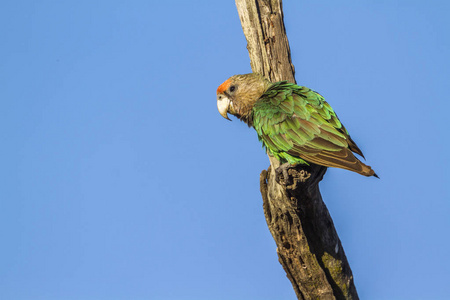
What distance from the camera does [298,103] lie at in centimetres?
565

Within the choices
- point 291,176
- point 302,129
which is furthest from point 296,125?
point 291,176

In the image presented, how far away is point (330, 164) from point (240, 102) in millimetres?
1878

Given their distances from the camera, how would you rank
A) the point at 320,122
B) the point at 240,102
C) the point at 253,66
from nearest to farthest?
the point at 320,122
the point at 240,102
the point at 253,66

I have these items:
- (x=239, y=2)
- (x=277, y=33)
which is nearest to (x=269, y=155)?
(x=277, y=33)

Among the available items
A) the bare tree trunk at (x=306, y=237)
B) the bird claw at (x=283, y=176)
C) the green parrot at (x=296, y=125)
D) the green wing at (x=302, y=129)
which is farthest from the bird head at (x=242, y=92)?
the bird claw at (x=283, y=176)

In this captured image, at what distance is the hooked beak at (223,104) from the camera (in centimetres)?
669

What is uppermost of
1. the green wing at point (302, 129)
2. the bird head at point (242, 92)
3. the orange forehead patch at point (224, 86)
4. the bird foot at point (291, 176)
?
the orange forehead patch at point (224, 86)

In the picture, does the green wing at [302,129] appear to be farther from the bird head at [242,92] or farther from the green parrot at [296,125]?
the bird head at [242,92]

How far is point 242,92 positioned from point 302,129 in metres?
1.32

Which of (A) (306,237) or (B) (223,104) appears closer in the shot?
(A) (306,237)

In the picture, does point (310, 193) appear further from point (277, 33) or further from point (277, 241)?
point (277, 33)

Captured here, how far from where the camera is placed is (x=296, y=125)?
5512 mm

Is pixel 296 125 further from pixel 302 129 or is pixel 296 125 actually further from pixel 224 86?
pixel 224 86

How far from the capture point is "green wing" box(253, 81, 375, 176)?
5168 mm
